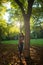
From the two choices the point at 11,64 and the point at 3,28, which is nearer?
the point at 11,64

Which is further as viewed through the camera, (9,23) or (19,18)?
(9,23)

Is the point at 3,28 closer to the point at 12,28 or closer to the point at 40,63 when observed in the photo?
the point at 12,28

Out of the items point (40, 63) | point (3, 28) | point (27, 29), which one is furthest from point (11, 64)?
point (3, 28)

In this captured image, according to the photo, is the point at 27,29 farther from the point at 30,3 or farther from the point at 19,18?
the point at 19,18

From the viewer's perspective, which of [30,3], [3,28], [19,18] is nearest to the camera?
[30,3]

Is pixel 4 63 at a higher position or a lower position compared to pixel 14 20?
lower

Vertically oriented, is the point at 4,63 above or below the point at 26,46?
below

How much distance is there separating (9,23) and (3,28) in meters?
8.25

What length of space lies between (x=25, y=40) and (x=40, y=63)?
2.19 metres

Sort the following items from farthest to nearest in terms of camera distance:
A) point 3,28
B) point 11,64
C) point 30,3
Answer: point 3,28 < point 30,3 < point 11,64

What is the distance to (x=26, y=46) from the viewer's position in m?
12.7

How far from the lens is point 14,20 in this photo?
3719 cm

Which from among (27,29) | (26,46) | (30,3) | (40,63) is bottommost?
(40,63)

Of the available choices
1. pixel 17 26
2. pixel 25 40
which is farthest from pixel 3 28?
pixel 25 40
